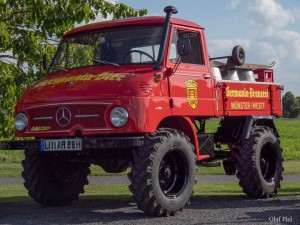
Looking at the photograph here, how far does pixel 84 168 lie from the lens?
33.5ft

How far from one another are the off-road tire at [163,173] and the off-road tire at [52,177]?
1.72 metres

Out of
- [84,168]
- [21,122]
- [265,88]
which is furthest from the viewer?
[265,88]

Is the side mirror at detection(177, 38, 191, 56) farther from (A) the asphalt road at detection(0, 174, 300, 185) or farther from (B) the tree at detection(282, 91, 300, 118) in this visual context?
(B) the tree at detection(282, 91, 300, 118)

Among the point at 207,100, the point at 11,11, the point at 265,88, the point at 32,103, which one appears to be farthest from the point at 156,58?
the point at 11,11

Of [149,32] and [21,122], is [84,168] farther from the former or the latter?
[149,32]

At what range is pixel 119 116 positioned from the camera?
8312mm

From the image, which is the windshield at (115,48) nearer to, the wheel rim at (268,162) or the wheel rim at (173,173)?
the wheel rim at (173,173)

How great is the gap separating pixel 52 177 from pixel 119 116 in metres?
2.03

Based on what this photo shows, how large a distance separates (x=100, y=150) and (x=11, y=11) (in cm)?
764

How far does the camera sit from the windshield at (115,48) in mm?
9094

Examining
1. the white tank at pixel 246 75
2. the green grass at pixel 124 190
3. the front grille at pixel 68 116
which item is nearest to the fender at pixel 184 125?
the front grille at pixel 68 116

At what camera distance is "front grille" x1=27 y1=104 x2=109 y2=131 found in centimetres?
850

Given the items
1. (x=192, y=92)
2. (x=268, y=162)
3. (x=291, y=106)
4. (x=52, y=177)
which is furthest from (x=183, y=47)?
(x=291, y=106)

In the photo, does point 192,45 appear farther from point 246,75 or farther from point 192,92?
point 246,75
